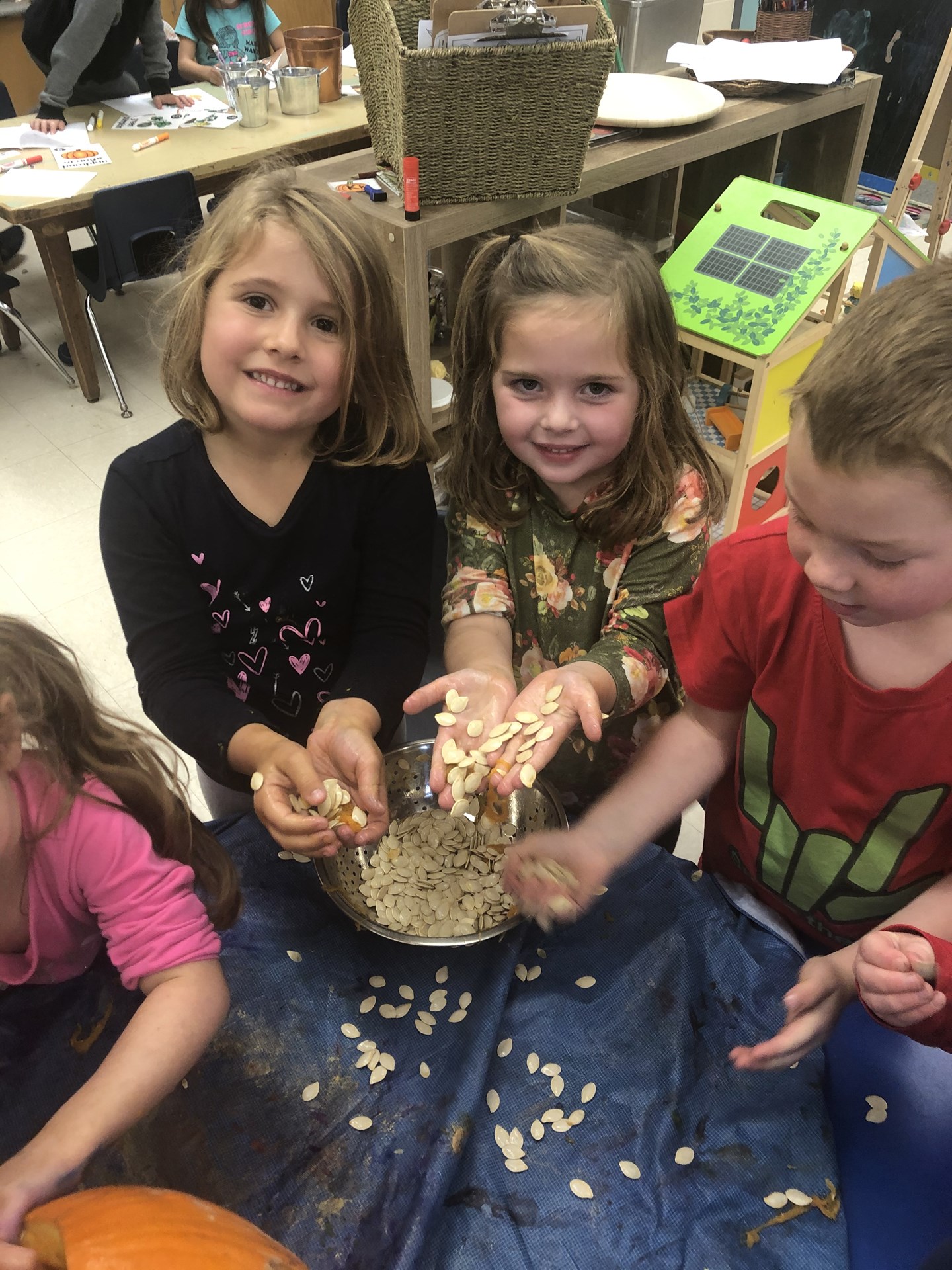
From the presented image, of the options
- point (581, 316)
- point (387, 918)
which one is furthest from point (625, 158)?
point (387, 918)

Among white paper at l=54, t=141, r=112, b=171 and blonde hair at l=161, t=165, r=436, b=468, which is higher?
blonde hair at l=161, t=165, r=436, b=468

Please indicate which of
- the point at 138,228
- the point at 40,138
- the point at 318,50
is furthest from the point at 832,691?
the point at 40,138

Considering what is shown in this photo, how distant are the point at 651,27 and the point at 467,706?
2.35 m

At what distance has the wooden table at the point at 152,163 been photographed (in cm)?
285

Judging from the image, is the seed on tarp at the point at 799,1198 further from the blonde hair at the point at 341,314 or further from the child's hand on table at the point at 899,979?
the blonde hair at the point at 341,314

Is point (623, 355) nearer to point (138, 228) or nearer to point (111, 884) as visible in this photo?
point (111, 884)

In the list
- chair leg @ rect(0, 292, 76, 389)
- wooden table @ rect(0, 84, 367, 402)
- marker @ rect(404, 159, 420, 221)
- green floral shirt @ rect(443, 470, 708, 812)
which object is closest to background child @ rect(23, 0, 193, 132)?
wooden table @ rect(0, 84, 367, 402)

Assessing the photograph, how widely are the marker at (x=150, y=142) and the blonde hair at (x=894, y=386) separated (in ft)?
10.6

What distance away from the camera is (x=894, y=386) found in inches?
24.1

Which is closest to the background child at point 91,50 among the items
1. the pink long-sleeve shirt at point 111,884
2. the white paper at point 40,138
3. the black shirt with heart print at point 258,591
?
the white paper at point 40,138

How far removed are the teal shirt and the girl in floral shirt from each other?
146 inches

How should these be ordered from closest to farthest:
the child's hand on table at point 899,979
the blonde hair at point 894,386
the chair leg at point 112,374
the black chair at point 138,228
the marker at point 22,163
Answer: the blonde hair at point 894,386, the child's hand on table at point 899,979, the black chair at point 138,228, the marker at point 22,163, the chair leg at point 112,374

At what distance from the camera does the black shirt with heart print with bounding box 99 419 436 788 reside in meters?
1.09

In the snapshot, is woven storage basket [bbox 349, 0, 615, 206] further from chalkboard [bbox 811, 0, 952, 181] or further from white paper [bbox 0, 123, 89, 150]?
chalkboard [bbox 811, 0, 952, 181]
